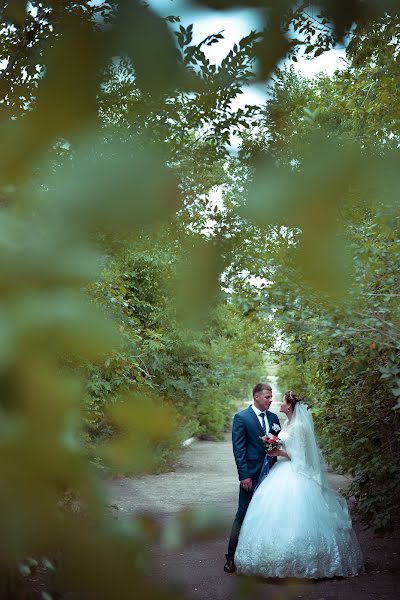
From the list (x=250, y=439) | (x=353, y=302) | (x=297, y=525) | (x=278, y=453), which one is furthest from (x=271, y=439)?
(x=353, y=302)

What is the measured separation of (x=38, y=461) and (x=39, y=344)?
→ 0.07m

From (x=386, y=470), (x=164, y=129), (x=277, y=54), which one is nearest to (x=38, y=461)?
(x=164, y=129)

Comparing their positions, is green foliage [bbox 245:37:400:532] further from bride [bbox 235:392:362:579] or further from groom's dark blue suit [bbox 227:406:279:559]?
groom's dark blue suit [bbox 227:406:279:559]

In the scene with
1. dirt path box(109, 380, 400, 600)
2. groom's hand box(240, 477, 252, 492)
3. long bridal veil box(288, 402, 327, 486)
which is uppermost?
long bridal veil box(288, 402, 327, 486)

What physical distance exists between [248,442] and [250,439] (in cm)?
5

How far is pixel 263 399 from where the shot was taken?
5594 mm

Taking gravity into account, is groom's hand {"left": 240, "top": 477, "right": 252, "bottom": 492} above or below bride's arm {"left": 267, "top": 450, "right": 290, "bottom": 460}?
below

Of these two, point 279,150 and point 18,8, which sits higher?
point 18,8

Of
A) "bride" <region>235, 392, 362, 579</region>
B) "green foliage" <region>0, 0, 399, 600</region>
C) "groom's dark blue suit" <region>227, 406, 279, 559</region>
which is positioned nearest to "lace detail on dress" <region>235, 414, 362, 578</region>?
"bride" <region>235, 392, 362, 579</region>

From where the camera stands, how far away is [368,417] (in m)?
6.09

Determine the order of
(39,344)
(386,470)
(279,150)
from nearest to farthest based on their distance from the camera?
(39,344), (279,150), (386,470)

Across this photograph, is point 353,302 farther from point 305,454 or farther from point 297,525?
point 305,454

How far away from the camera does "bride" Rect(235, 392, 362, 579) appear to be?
537cm

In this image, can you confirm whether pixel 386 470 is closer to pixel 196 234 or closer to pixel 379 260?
pixel 379 260
